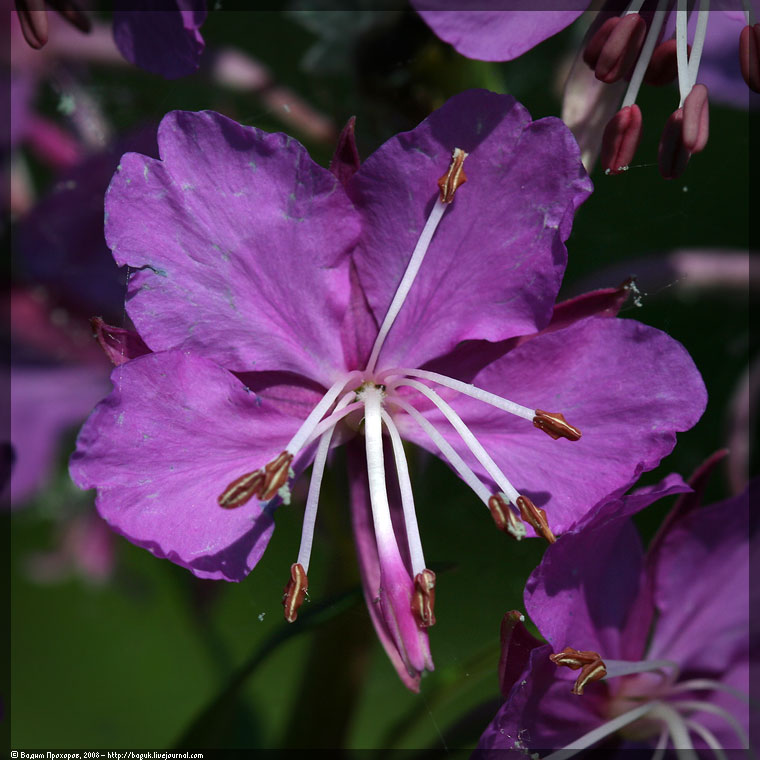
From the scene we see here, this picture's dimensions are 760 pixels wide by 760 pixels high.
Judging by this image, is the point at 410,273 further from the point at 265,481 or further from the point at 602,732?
the point at 602,732

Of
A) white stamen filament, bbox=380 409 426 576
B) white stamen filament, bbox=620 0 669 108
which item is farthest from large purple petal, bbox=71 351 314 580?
white stamen filament, bbox=620 0 669 108

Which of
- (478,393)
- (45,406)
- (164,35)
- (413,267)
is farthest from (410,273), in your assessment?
(45,406)

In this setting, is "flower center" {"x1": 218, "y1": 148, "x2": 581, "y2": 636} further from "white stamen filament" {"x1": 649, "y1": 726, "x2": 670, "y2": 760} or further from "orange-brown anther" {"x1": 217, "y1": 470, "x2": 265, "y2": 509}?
"white stamen filament" {"x1": 649, "y1": 726, "x2": 670, "y2": 760}

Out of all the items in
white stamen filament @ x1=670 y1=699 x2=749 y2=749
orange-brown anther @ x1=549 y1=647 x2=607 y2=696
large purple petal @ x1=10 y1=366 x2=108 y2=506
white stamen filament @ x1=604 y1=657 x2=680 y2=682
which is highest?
orange-brown anther @ x1=549 y1=647 x2=607 y2=696

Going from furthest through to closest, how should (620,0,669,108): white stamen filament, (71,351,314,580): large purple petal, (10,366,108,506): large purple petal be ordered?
1. (10,366,108,506): large purple petal
2. (620,0,669,108): white stamen filament
3. (71,351,314,580): large purple petal

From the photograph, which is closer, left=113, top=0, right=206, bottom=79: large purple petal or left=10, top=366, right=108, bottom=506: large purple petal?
left=113, top=0, right=206, bottom=79: large purple petal

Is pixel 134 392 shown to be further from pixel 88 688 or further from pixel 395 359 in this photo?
pixel 88 688

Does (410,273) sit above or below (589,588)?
above

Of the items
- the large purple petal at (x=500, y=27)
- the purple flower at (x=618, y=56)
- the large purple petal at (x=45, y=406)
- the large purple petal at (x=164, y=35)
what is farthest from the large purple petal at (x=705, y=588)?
the large purple petal at (x=45, y=406)

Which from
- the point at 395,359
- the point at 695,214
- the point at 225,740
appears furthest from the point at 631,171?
the point at 225,740
